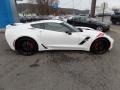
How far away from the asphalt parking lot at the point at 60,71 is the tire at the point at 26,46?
0.72ft

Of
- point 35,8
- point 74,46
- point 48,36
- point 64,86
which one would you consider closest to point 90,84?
point 64,86

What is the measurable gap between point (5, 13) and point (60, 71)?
8747 mm

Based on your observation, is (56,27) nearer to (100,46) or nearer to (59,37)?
(59,37)

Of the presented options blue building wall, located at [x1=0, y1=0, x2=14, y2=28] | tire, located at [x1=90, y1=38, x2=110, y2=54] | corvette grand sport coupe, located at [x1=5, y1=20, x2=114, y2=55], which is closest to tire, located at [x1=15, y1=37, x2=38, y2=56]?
corvette grand sport coupe, located at [x1=5, y1=20, x2=114, y2=55]

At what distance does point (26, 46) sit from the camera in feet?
18.9

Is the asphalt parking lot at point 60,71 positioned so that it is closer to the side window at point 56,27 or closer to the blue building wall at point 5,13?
the side window at point 56,27

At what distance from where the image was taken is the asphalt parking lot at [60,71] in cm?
357

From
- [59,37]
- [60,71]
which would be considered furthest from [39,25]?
[60,71]

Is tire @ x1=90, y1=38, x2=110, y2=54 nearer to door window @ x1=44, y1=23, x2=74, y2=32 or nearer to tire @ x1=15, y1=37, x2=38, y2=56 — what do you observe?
door window @ x1=44, y1=23, x2=74, y2=32

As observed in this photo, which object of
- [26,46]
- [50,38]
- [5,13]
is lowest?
[26,46]

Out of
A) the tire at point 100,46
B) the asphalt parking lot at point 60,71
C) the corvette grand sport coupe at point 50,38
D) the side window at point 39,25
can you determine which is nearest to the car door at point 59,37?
the corvette grand sport coupe at point 50,38

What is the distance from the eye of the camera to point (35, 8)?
45.2 metres

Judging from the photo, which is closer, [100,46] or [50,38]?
[50,38]

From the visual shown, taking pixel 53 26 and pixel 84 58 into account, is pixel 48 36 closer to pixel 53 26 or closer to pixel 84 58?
pixel 53 26
